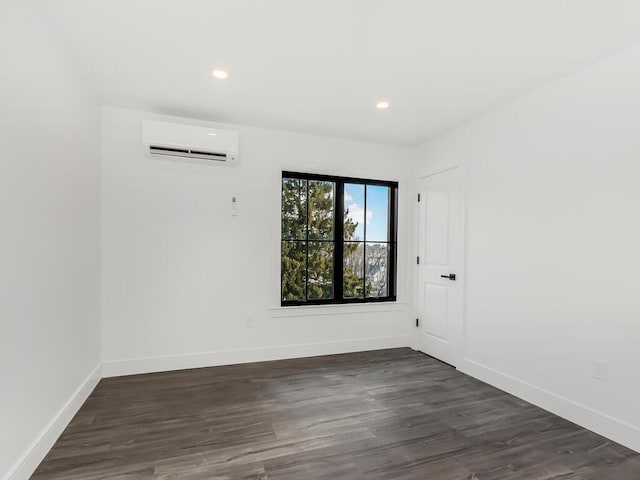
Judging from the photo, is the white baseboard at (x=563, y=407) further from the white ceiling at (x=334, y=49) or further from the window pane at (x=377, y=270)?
the white ceiling at (x=334, y=49)

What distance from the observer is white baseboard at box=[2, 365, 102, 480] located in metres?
1.67

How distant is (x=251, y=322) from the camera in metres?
3.63

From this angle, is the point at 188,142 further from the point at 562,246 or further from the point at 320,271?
the point at 562,246

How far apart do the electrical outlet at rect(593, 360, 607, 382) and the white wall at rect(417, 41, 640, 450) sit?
0.11 ft

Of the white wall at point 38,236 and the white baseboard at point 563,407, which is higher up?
the white wall at point 38,236

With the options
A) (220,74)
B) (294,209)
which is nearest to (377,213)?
(294,209)

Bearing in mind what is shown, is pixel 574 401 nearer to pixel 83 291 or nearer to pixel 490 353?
pixel 490 353

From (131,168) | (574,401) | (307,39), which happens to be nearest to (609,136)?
(574,401)

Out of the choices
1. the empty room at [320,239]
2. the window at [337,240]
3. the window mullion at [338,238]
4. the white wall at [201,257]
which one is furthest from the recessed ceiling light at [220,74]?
the window mullion at [338,238]

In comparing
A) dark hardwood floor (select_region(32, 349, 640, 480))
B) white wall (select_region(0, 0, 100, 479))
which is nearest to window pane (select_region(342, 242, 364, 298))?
dark hardwood floor (select_region(32, 349, 640, 480))

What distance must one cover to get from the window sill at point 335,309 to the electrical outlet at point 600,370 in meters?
2.13

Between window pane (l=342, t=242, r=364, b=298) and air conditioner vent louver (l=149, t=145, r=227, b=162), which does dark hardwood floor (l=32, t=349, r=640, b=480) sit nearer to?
window pane (l=342, t=242, r=364, b=298)

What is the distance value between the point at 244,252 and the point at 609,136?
323cm

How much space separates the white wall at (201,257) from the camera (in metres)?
3.19
